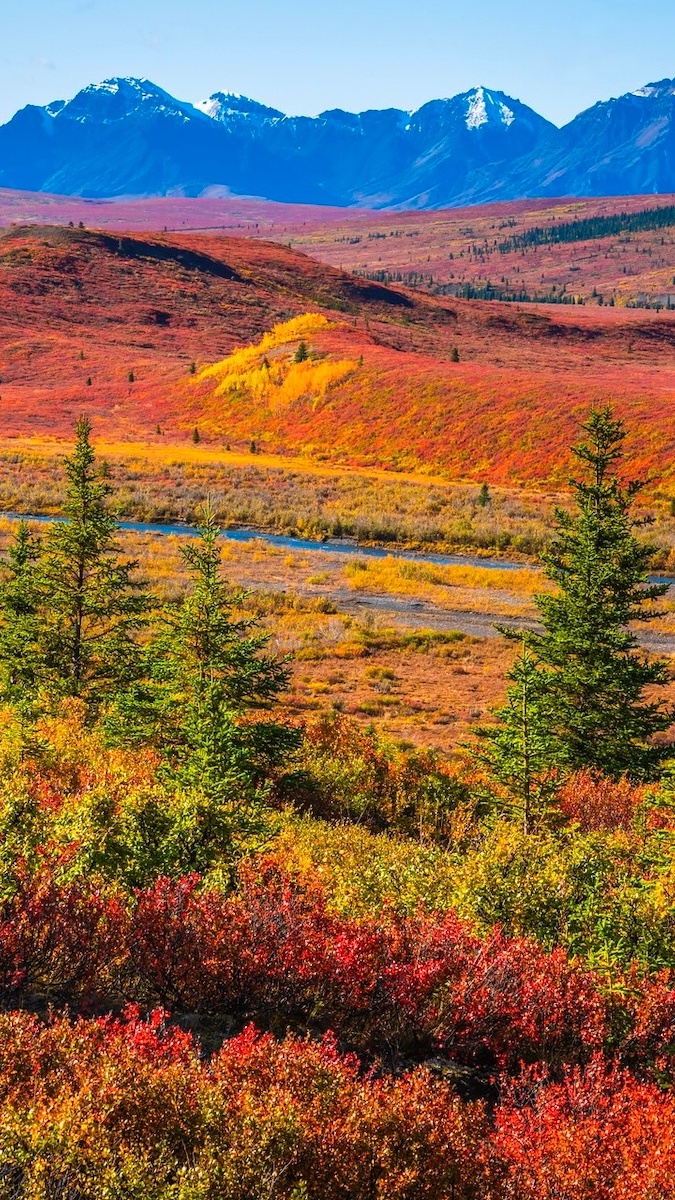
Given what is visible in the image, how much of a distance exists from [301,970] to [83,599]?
38.1 ft

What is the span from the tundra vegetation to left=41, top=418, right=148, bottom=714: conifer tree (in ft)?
8.73

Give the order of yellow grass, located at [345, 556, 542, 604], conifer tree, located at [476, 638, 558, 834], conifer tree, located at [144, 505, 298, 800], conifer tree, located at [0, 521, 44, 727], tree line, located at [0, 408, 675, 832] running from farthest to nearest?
yellow grass, located at [345, 556, 542, 604], conifer tree, located at [0, 521, 44, 727], conifer tree, located at [144, 505, 298, 800], tree line, located at [0, 408, 675, 832], conifer tree, located at [476, 638, 558, 834]

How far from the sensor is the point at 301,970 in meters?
7.02

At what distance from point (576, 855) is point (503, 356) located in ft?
310

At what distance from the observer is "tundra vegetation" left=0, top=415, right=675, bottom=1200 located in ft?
16.4

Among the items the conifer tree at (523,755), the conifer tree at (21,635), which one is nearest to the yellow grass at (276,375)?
the conifer tree at (21,635)

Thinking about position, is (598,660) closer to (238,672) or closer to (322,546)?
(238,672)

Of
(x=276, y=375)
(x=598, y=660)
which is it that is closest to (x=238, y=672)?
(x=598, y=660)

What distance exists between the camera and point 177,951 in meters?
7.09

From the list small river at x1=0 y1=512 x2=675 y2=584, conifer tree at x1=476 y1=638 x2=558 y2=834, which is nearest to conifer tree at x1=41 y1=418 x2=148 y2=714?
conifer tree at x1=476 y1=638 x2=558 y2=834

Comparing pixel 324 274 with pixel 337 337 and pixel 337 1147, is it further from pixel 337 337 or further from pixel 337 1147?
pixel 337 1147

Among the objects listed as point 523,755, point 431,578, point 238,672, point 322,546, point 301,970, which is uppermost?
point 238,672

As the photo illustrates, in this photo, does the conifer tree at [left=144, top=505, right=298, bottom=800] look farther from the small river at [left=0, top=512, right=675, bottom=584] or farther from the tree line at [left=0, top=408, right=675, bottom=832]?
the small river at [left=0, top=512, right=675, bottom=584]

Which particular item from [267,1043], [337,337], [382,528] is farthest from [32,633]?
[337,337]
